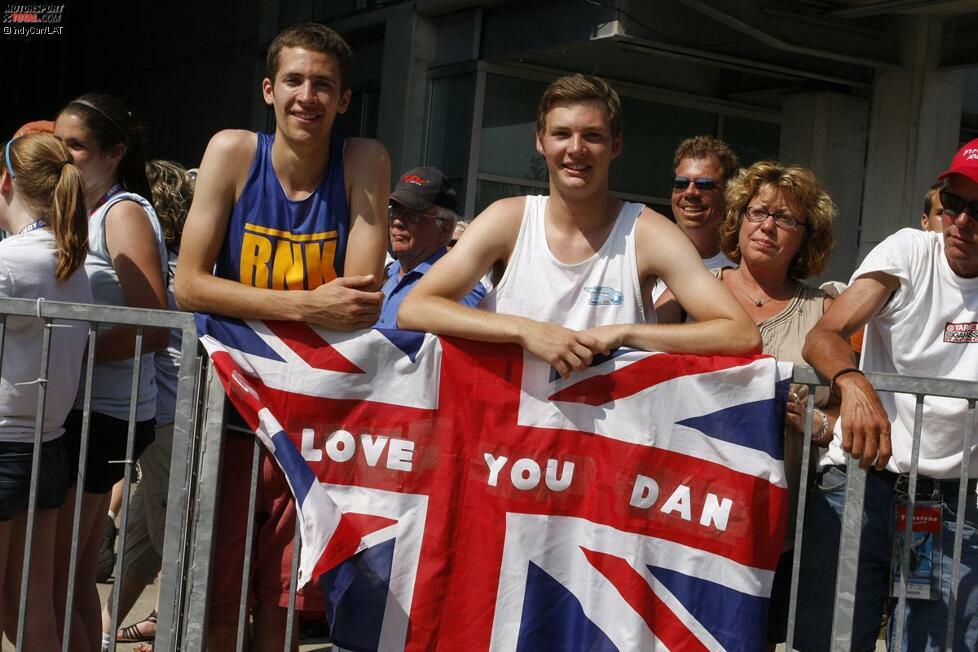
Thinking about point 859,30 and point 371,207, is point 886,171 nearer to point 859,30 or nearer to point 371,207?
point 859,30

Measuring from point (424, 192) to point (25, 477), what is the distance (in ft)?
7.67

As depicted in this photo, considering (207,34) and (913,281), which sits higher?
(207,34)

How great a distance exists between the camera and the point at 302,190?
12.6 feet

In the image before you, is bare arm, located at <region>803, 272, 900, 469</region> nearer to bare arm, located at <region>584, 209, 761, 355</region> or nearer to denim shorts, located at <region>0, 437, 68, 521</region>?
bare arm, located at <region>584, 209, 761, 355</region>

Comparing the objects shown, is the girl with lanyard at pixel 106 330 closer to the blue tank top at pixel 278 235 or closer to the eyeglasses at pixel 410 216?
the blue tank top at pixel 278 235

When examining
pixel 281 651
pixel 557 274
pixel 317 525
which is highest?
pixel 557 274

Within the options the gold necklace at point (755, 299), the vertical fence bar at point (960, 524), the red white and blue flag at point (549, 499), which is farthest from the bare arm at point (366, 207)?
the vertical fence bar at point (960, 524)

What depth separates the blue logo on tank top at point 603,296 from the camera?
370 cm

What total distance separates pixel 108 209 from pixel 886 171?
10.6 meters

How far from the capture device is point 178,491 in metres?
3.65

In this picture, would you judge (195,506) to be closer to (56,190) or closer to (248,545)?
(248,545)

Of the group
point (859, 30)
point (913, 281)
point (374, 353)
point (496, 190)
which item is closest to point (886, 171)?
point (859, 30)

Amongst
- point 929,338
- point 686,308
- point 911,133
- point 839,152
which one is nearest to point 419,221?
point 686,308

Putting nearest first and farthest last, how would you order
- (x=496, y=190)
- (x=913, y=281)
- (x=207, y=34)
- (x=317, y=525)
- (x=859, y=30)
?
(x=317, y=525), (x=913, y=281), (x=859, y=30), (x=496, y=190), (x=207, y=34)
